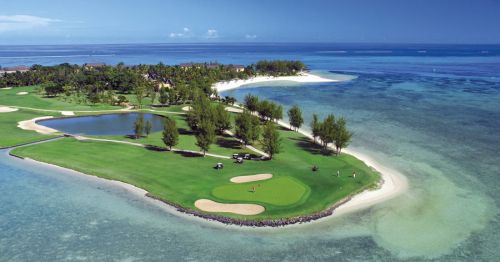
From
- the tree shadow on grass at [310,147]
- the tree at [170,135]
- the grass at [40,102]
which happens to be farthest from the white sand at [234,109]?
the tree at [170,135]

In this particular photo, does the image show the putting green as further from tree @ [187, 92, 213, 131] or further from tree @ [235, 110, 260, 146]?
tree @ [187, 92, 213, 131]

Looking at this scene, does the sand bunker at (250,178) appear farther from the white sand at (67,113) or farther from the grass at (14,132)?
the white sand at (67,113)

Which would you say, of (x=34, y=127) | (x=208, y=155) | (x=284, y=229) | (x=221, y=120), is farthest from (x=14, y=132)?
(x=284, y=229)

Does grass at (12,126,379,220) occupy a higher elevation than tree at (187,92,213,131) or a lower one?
lower

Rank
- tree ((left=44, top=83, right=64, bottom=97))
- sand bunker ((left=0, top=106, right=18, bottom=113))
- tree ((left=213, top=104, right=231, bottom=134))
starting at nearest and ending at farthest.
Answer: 1. tree ((left=213, top=104, right=231, bottom=134))
2. sand bunker ((left=0, top=106, right=18, bottom=113))
3. tree ((left=44, top=83, right=64, bottom=97))

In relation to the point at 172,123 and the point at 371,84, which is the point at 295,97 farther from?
the point at 172,123

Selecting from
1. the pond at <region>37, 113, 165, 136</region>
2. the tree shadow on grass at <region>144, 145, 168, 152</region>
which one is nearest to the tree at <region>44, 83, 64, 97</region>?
the pond at <region>37, 113, 165, 136</region>

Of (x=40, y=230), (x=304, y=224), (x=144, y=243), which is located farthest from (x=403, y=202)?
(x=40, y=230)
